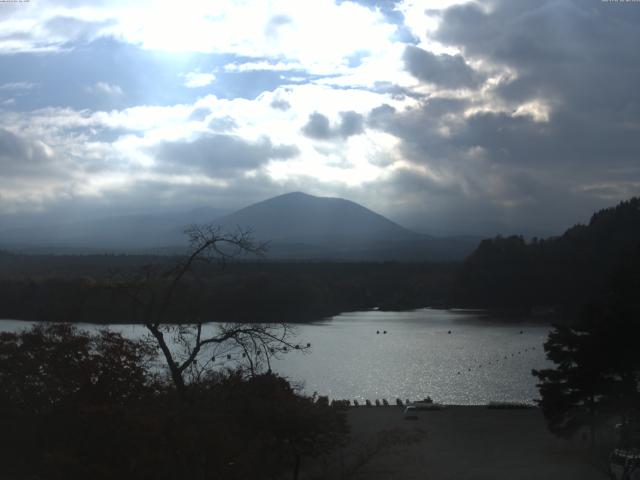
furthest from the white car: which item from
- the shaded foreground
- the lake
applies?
the lake

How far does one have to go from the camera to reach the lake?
2117cm

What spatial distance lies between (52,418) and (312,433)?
3263 mm

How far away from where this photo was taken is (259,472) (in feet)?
24.1

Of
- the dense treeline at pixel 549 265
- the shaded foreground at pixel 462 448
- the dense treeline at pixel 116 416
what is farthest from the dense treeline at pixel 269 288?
A: the dense treeline at pixel 549 265

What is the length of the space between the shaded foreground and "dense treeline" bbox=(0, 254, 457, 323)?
4.21 meters

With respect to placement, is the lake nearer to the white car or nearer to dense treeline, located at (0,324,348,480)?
the white car

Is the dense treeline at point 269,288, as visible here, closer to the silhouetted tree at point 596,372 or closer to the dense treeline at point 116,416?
the dense treeline at point 116,416

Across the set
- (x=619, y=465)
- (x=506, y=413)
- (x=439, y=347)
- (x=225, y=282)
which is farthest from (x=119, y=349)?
(x=225, y=282)

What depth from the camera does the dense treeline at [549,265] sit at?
169 feet

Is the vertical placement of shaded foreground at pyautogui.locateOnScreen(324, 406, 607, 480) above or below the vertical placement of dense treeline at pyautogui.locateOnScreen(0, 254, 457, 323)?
below

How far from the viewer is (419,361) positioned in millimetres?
27484

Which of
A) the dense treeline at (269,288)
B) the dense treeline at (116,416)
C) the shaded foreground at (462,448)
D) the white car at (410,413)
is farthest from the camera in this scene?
the dense treeline at (269,288)

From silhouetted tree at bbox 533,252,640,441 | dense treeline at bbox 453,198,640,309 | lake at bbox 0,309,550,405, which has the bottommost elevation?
lake at bbox 0,309,550,405

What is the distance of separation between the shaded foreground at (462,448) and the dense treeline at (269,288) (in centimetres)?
421
